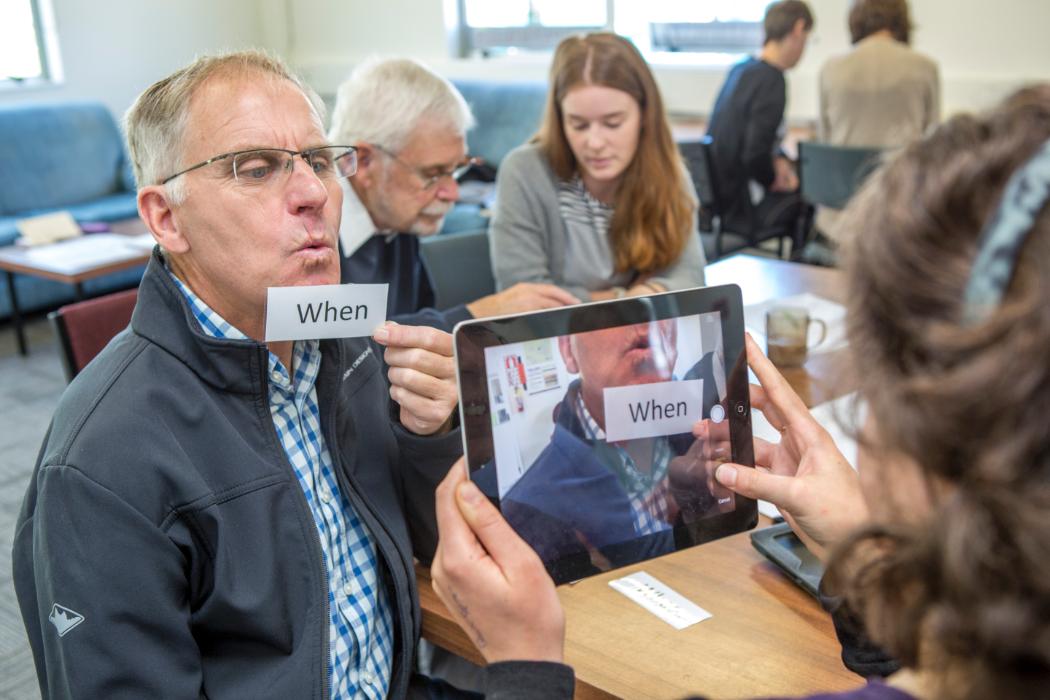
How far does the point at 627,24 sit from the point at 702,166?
2.28 m

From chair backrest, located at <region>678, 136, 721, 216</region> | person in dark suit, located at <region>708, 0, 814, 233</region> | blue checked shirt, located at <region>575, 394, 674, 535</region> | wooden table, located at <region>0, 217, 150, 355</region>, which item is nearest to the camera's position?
blue checked shirt, located at <region>575, 394, 674, 535</region>

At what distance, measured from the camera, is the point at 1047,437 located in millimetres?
497

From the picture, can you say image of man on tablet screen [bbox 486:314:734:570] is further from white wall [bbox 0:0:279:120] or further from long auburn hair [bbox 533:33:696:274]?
white wall [bbox 0:0:279:120]

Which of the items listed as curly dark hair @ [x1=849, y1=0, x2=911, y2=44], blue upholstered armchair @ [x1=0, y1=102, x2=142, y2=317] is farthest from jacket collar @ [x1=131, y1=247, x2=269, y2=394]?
blue upholstered armchair @ [x1=0, y1=102, x2=142, y2=317]

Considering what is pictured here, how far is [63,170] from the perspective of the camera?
582 centimetres

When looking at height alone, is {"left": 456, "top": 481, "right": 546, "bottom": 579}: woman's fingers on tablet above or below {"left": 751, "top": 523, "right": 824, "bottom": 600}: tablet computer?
above

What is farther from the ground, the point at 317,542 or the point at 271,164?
the point at 271,164

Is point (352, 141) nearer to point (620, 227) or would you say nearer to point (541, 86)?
point (620, 227)

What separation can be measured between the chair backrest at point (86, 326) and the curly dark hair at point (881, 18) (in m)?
3.68

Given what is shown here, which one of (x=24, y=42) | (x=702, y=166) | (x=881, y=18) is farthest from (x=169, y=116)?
(x=24, y=42)

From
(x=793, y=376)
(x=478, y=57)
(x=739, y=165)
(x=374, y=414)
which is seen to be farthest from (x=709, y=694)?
(x=478, y=57)

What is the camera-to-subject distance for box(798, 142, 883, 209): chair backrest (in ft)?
12.5

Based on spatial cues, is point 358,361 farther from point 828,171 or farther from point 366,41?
point 366,41

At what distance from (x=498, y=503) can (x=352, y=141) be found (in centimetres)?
147
